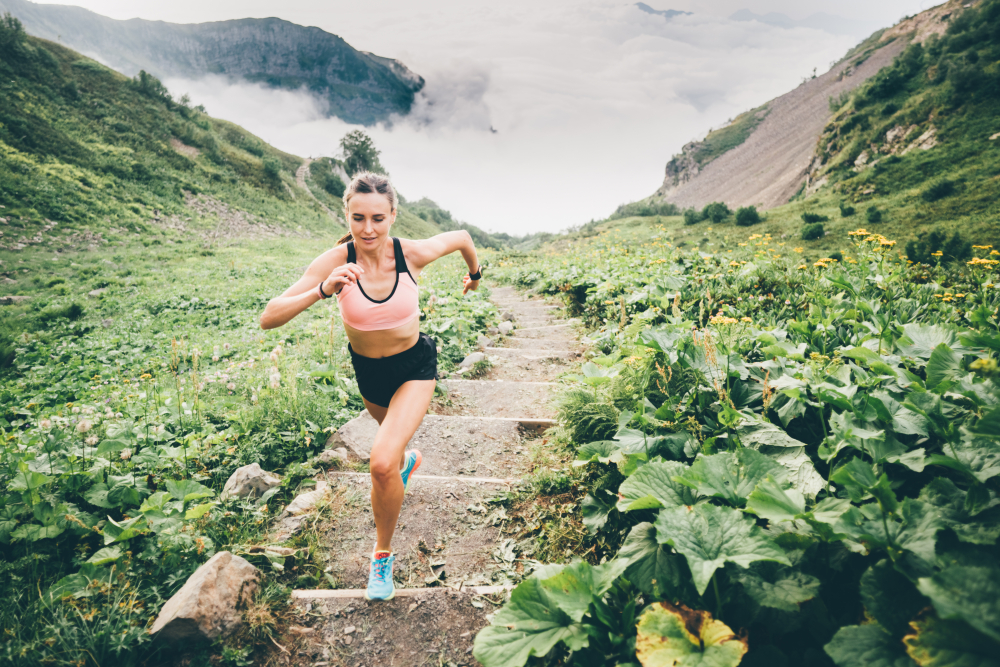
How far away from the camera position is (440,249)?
138 inches

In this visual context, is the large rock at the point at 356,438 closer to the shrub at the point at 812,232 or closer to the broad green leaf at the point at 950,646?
the broad green leaf at the point at 950,646

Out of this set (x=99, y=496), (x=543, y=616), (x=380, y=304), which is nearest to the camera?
(x=543, y=616)

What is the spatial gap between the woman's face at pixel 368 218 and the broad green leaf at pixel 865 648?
9.91ft

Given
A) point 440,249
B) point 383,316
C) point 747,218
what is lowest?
point 383,316

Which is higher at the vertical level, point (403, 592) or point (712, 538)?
point (712, 538)

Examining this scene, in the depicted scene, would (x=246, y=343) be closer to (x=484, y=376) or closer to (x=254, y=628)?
(x=484, y=376)

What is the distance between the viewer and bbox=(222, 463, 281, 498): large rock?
3152 millimetres

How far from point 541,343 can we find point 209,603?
5576 millimetres

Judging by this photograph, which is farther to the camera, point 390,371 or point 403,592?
point 390,371

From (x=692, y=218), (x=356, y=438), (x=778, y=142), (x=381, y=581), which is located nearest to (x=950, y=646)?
A: (x=381, y=581)

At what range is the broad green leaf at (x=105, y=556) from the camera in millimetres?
2290

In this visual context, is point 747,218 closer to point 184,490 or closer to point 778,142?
point 184,490

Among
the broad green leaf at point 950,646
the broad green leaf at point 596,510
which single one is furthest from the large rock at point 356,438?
the broad green leaf at point 950,646

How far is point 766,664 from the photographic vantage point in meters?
1.42
